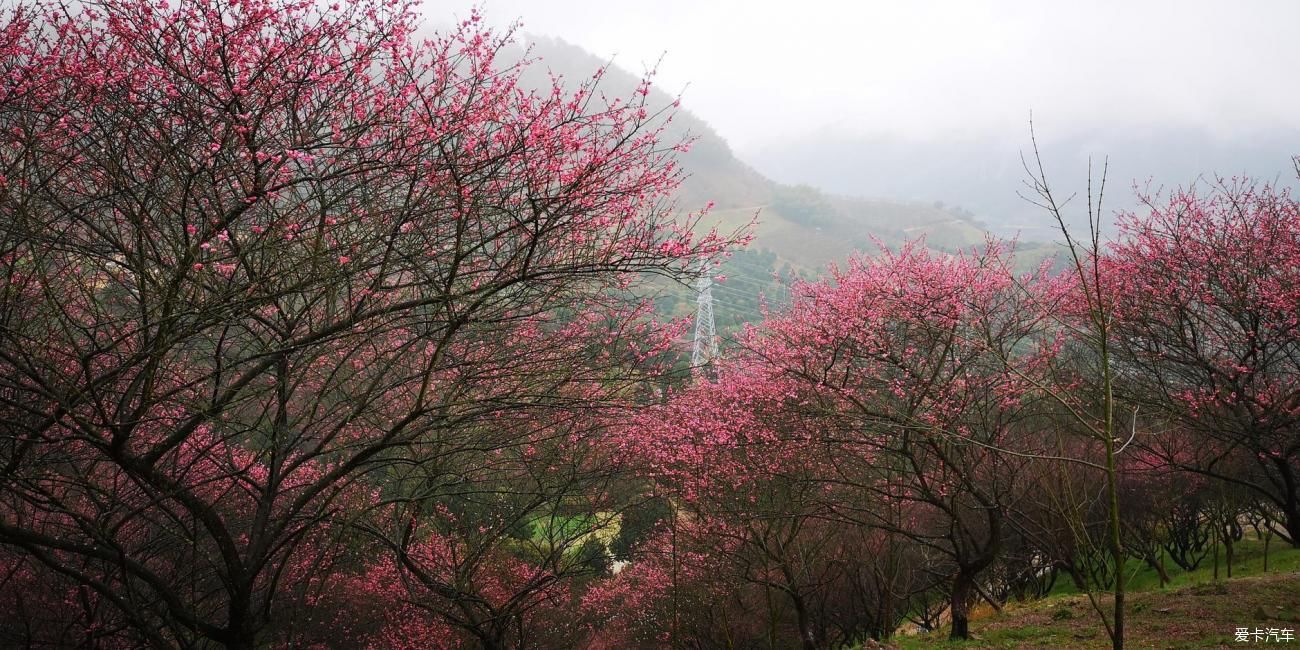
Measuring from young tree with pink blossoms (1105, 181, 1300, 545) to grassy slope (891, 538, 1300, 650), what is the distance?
1414mm

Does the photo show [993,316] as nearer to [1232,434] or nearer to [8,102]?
[1232,434]

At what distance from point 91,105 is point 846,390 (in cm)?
836

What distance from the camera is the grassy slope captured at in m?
8.34

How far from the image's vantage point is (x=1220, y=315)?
Answer: 1061 centimetres

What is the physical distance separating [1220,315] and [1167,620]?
455 cm

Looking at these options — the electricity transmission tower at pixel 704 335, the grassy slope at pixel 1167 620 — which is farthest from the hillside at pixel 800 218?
the grassy slope at pixel 1167 620

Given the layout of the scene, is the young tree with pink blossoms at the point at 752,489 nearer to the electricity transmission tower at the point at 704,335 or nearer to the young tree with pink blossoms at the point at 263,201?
the electricity transmission tower at the point at 704,335

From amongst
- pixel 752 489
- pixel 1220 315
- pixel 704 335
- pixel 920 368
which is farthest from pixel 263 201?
pixel 704 335

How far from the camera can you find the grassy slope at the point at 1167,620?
8336 millimetres

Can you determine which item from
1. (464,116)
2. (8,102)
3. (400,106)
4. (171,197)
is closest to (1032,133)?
(464,116)

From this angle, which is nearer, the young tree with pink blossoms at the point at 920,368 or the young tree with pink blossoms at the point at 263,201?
the young tree with pink blossoms at the point at 263,201

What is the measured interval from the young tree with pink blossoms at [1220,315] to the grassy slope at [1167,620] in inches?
55.7

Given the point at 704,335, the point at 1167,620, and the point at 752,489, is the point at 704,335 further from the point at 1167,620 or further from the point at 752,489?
the point at 1167,620

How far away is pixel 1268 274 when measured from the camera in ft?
33.8
